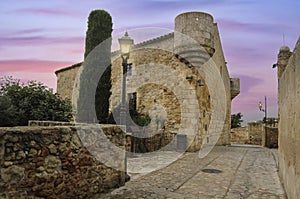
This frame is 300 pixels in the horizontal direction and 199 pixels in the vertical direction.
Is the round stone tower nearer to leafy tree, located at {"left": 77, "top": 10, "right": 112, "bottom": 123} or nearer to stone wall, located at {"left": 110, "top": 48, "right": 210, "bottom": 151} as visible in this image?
stone wall, located at {"left": 110, "top": 48, "right": 210, "bottom": 151}

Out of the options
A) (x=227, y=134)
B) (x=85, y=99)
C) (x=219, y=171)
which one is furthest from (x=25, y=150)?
(x=227, y=134)

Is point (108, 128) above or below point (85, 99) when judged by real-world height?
below

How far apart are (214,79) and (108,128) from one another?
359 inches

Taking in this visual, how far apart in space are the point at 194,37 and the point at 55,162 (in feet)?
25.6

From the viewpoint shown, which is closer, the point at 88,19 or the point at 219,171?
the point at 219,171

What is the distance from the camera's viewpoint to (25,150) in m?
2.94

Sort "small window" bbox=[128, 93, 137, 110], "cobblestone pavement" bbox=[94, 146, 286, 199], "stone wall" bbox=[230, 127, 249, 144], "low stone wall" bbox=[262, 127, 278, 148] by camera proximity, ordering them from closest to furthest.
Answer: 1. "cobblestone pavement" bbox=[94, 146, 286, 199]
2. "small window" bbox=[128, 93, 137, 110]
3. "low stone wall" bbox=[262, 127, 278, 148]
4. "stone wall" bbox=[230, 127, 249, 144]

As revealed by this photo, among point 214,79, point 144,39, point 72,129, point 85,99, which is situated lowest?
point 72,129

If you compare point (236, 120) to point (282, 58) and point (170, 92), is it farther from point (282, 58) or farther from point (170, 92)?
point (282, 58)

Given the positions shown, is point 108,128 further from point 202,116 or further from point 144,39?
point 144,39

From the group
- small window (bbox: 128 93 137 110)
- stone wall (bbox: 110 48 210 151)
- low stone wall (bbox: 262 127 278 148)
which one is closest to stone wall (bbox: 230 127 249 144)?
low stone wall (bbox: 262 127 278 148)

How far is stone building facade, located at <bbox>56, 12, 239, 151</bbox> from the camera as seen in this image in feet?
32.2

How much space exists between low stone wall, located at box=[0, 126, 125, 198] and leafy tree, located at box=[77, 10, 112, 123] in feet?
20.4

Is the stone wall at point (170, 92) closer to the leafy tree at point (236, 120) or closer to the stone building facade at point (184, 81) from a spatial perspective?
the stone building facade at point (184, 81)
